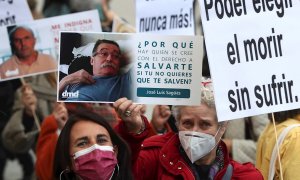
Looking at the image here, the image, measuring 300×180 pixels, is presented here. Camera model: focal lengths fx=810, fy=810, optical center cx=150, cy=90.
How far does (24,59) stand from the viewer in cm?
591

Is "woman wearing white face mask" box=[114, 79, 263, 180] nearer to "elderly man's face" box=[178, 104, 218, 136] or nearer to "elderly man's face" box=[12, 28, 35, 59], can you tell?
"elderly man's face" box=[178, 104, 218, 136]

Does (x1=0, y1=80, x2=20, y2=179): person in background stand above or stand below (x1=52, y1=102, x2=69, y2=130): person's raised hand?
above

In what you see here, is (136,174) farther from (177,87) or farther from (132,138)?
(177,87)

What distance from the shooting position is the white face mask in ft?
13.4

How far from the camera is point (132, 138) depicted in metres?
4.09

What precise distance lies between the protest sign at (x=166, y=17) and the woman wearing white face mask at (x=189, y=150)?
7.28 feet

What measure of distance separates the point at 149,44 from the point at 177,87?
26 centimetres

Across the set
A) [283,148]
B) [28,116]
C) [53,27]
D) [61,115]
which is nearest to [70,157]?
[283,148]

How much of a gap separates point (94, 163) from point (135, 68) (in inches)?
20.8

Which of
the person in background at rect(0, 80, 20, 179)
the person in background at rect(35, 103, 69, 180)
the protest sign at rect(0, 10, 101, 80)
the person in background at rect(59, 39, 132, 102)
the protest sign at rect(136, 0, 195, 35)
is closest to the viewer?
the person in background at rect(59, 39, 132, 102)

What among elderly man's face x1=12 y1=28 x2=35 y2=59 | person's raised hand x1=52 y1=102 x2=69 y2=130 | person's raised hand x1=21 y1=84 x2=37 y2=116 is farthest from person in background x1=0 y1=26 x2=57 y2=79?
person's raised hand x1=21 y1=84 x2=37 y2=116

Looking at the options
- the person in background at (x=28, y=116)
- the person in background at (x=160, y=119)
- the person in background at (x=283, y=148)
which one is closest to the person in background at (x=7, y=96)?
the person in background at (x=28, y=116)

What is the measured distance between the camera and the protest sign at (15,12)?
611cm

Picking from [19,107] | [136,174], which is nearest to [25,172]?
[19,107]
